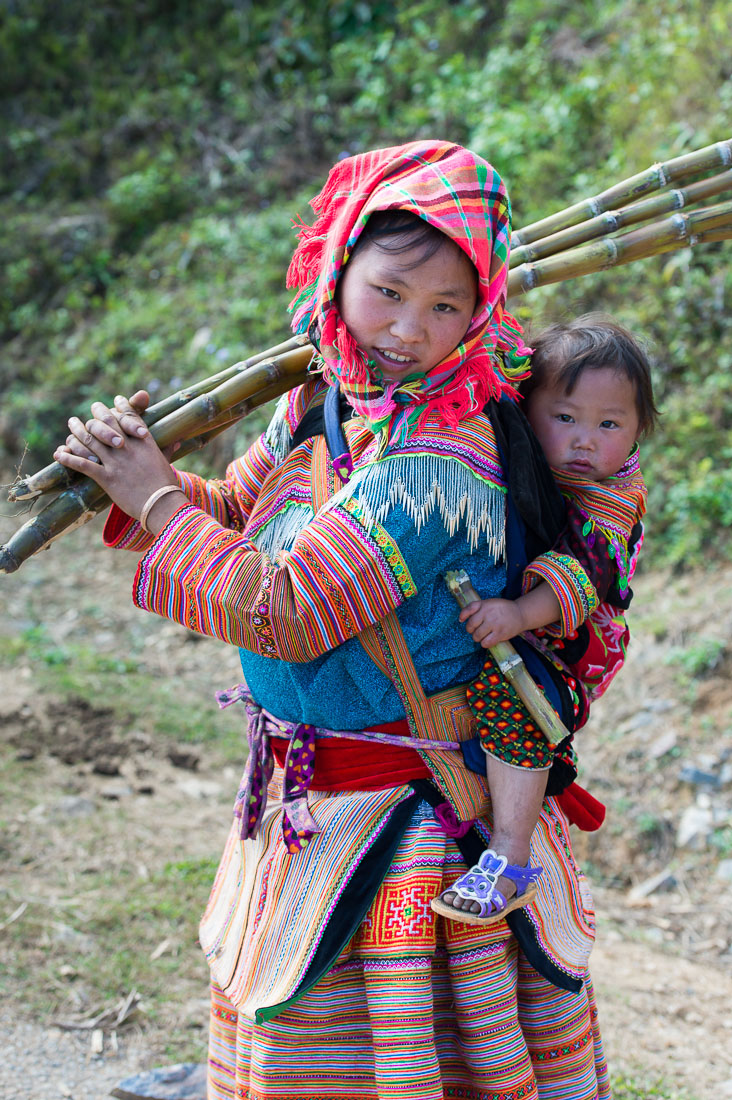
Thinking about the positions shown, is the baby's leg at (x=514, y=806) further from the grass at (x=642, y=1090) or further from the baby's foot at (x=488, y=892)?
the grass at (x=642, y=1090)

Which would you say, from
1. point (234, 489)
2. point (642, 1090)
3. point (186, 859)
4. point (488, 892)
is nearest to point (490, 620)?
point (488, 892)

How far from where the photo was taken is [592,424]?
6.14 feet

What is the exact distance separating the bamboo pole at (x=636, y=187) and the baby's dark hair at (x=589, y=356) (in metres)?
0.27

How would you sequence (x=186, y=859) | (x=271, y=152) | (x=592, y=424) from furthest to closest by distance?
(x=271, y=152)
(x=186, y=859)
(x=592, y=424)

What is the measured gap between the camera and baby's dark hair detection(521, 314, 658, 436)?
1875mm

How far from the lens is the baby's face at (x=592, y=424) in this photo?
187cm

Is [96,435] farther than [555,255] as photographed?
No

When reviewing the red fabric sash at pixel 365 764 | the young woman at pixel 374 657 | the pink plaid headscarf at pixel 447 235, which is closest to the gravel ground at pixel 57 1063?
the young woman at pixel 374 657

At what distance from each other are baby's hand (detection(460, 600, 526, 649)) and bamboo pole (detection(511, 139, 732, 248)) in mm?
846

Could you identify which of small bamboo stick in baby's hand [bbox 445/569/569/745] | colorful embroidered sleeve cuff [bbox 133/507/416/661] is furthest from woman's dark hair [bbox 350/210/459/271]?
small bamboo stick in baby's hand [bbox 445/569/569/745]

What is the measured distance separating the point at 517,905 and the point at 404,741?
32 centimetres

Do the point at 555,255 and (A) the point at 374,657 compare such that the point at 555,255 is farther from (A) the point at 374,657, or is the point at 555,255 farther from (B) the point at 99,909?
(B) the point at 99,909

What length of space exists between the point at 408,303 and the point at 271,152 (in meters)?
7.79

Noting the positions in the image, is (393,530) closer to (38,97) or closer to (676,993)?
(676,993)
